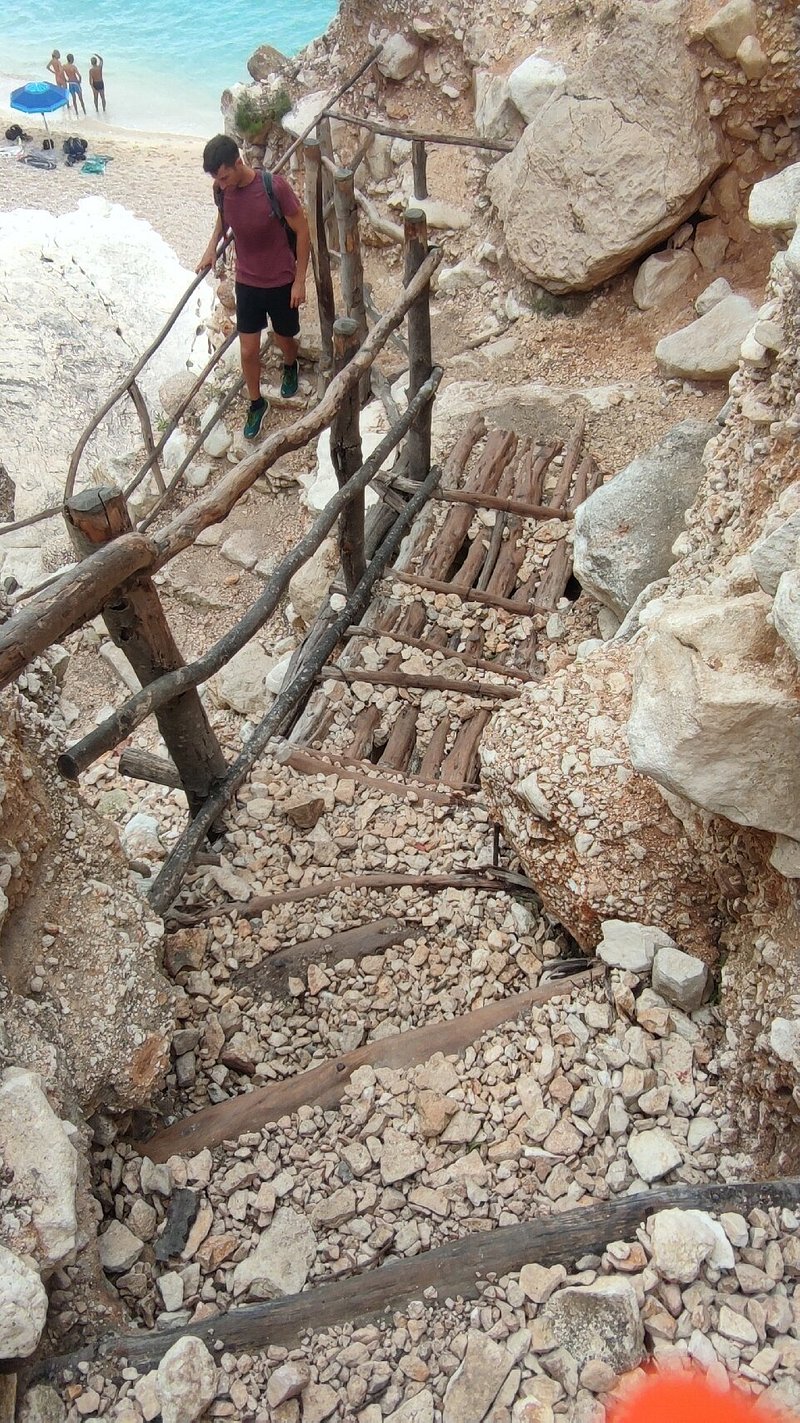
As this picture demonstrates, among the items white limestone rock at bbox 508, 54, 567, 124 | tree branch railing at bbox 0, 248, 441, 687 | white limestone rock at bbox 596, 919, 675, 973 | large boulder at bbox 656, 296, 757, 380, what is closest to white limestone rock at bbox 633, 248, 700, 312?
large boulder at bbox 656, 296, 757, 380

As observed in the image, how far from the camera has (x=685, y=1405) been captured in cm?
156

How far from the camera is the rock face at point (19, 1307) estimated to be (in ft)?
5.05

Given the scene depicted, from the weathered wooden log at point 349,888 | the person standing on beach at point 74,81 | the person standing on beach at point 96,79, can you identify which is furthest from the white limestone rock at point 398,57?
the person standing on beach at point 96,79

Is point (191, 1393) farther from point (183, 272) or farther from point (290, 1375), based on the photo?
point (183, 272)

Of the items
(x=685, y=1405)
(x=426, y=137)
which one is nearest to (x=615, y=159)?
(x=426, y=137)

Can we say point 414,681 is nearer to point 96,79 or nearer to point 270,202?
point 270,202

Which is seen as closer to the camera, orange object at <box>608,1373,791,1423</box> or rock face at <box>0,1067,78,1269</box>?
orange object at <box>608,1373,791,1423</box>

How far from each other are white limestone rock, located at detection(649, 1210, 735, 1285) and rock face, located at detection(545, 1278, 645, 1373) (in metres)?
0.09

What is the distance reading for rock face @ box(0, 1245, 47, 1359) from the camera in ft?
5.05

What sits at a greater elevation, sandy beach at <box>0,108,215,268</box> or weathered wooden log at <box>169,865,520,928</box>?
sandy beach at <box>0,108,215,268</box>

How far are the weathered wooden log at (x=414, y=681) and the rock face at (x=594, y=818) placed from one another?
0.88 meters

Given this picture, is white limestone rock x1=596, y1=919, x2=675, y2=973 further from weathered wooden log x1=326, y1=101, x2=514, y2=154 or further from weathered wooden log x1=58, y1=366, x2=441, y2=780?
weathered wooden log x1=326, y1=101, x2=514, y2=154

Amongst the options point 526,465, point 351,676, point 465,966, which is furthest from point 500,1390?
point 526,465

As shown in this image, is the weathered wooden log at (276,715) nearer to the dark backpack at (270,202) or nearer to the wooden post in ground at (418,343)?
the wooden post in ground at (418,343)
